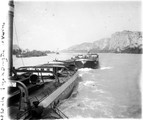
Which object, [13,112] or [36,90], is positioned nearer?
[13,112]

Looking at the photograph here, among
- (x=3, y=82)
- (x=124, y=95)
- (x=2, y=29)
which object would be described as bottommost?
(x=124, y=95)

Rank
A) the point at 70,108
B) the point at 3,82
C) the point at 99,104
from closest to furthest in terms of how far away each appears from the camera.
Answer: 1. the point at 3,82
2. the point at 70,108
3. the point at 99,104

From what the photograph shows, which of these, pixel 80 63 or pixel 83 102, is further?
pixel 80 63

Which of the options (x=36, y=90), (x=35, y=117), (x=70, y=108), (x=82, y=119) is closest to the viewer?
(x=35, y=117)

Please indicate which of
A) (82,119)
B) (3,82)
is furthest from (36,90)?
(3,82)

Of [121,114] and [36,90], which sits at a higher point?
[36,90]

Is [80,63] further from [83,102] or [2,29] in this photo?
[2,29]

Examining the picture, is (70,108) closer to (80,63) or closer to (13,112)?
(13,112)

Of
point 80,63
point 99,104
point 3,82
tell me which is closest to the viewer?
point 3,82

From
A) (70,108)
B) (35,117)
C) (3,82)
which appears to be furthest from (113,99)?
(3,82)
